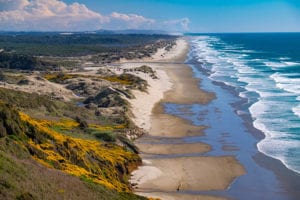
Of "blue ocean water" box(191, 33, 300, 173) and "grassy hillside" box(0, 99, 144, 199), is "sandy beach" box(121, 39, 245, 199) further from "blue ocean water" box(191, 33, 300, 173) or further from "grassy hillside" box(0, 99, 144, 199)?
"blue ocean water" box(191, 33, 300, 173)

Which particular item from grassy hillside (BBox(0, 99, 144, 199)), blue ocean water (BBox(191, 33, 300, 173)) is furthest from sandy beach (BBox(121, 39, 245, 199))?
blue ocean water (BBox(191, 33, 300, 173))

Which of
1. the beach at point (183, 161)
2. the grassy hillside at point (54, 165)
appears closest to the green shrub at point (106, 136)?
the grassy hillside at point (54, 165)

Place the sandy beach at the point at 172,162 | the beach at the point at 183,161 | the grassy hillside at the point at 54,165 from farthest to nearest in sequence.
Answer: the sandy beach at the point at 172,162, the beach at the point at 183,161, the grassy hillside at the point at 54,165

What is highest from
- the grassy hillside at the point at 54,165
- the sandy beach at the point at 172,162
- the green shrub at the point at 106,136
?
the grassy hillside at the point at 54,165

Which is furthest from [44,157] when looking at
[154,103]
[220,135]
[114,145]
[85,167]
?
[154,103]

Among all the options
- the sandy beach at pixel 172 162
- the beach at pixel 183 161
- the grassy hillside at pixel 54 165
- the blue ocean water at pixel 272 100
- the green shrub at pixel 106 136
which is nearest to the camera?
the grassy hillside at pixel 54 165

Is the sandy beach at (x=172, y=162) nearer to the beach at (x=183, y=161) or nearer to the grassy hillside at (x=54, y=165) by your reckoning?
the beach at (x=183, y=161)

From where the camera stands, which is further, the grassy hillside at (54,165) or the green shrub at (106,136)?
the green shrub at (106,136)

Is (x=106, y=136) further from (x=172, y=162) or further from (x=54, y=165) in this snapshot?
(x=54, y=165)

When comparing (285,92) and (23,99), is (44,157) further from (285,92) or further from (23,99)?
(285,92)

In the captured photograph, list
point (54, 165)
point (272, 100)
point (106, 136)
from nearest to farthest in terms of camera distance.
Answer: point (54, 165), point (106, 136), point (272, 100)

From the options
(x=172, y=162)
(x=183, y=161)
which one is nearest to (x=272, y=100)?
(x=183, y=161)
